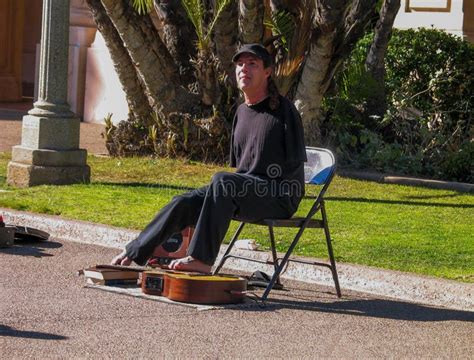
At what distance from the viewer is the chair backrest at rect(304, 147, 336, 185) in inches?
297

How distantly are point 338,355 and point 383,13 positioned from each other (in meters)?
9.38

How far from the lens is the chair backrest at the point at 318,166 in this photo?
7531mm

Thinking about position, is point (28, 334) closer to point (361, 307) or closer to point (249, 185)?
point (249, 185)

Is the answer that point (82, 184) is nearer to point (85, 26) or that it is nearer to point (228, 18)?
point (228, 18)

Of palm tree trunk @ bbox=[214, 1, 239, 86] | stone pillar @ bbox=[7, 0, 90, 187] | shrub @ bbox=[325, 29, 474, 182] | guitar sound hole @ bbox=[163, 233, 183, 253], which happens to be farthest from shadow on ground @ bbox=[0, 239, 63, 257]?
shrub @ bbox=[325, 29, 474, 182]

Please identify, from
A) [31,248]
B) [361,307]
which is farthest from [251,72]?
[31,248]

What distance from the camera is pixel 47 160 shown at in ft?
37.4

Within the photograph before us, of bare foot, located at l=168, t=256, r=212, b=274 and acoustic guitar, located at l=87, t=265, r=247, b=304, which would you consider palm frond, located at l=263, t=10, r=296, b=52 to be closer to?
bare foot, located at l=168, t=256, r=212, b=274

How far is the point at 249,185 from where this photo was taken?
23.5 feet

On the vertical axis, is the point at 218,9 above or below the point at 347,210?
above

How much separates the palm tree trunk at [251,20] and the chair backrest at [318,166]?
5.29 metres

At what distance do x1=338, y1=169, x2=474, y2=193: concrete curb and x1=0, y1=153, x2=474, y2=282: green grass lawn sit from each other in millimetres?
238

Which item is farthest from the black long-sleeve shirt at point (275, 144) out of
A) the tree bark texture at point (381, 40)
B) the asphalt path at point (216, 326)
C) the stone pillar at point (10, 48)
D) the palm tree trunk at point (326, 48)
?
the stone pillar at point (10, 48)

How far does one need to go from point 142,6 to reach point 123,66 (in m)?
1.35
